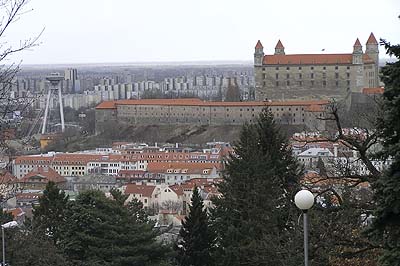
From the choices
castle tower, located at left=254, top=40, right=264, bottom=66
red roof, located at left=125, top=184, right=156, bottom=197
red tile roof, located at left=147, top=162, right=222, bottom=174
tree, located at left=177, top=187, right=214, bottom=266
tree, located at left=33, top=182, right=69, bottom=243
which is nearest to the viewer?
tree, located at left=177, top=187, right=214, bottom=266

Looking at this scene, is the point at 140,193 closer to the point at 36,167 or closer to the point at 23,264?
the point at 36,167

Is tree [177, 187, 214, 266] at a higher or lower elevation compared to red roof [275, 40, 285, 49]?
lower

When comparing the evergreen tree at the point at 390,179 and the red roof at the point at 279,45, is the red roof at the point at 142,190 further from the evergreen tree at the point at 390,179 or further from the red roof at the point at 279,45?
the evergreen tree at the point at 390,179

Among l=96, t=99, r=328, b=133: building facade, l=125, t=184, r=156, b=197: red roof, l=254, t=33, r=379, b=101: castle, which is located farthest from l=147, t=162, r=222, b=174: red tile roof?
l=254, t=33, r=379, b=101: castle

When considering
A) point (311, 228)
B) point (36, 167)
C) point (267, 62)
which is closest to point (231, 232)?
point (311, 228)

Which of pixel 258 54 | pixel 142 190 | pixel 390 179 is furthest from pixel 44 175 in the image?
pixel 390 179

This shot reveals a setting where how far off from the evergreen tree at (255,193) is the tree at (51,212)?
3169 millimetres

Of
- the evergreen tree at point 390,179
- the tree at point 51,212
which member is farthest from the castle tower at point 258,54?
the evergreen tree at point 390,179

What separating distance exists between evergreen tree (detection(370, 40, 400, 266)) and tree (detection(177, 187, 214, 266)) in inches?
356

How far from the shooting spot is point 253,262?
9.95 meters

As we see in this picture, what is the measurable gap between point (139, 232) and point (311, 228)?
5.15 metres

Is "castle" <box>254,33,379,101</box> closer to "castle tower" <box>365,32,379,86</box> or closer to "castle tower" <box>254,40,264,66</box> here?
"castle tower" <box>254,40,264,66</box>

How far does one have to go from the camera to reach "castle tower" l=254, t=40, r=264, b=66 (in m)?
62.3

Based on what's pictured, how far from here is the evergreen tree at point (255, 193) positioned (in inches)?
430
